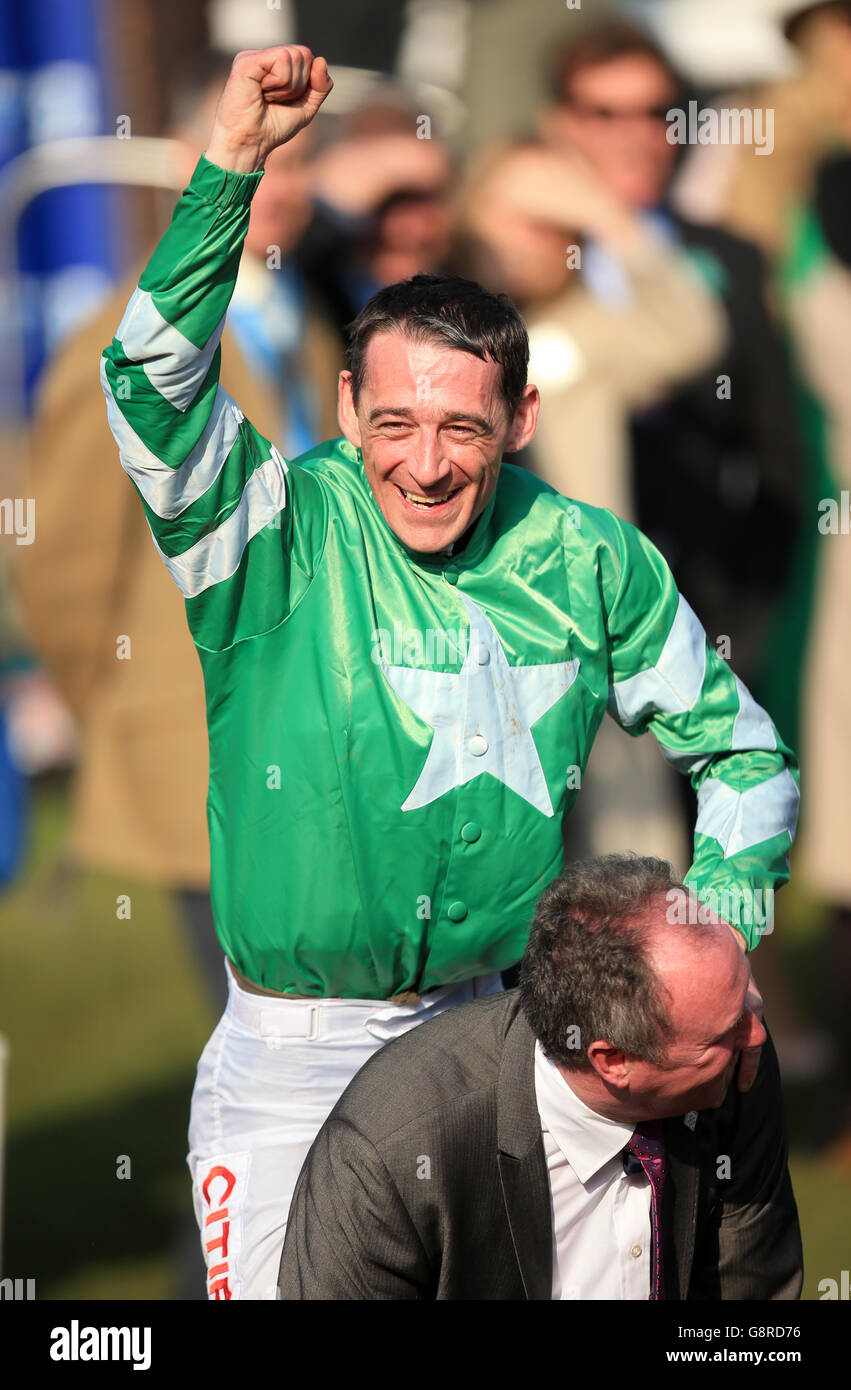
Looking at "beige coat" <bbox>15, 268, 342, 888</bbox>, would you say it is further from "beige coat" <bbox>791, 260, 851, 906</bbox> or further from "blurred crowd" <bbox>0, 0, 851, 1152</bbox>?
"beige coat" <bbox>791, 260, 851, 906</bbox>

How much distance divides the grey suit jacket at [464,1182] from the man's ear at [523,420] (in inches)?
29.8

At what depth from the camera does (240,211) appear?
1.93 m

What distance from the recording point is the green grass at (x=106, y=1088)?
13.6ft

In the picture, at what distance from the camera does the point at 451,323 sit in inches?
84.6

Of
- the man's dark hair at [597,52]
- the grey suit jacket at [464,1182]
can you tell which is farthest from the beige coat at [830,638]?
the grey suit jacket at [464,1182]

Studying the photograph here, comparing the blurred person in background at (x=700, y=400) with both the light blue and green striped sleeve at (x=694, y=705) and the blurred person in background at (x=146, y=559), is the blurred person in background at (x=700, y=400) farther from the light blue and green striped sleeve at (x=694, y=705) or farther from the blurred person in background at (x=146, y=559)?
the light blue and green striped sleeve at (x=694, y=705)

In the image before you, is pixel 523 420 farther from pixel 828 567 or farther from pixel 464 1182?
pixel 828 567

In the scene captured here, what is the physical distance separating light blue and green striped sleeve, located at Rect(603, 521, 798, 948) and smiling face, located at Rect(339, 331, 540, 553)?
0.96 ft

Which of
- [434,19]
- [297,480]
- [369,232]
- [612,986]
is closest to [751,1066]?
[612,986]

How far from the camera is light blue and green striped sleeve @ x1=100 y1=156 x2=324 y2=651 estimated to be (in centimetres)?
191

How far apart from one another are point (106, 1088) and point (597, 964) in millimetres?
3206

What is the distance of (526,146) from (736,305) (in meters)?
0.80

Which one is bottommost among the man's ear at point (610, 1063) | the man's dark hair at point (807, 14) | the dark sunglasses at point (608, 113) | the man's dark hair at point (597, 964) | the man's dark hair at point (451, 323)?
the man's ear at point (610, 1063)

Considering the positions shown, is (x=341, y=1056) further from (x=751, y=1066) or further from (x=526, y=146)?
(x=526, y=146)
